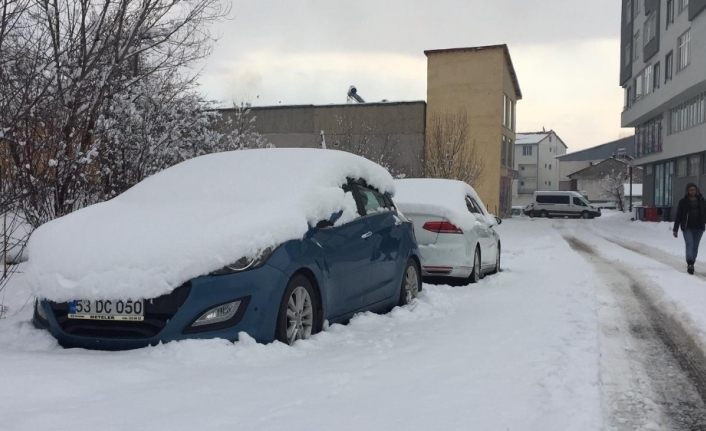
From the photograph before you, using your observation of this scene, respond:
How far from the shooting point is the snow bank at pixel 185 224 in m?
4.26

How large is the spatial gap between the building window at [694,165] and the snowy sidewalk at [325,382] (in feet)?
99.9

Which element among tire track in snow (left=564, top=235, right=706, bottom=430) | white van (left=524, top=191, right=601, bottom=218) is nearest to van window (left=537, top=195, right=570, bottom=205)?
white van (left=524, top=191, right=601, bottom=218)

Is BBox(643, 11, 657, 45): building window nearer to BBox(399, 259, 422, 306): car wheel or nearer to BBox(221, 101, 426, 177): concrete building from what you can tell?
BBox(221, 101, 426, 177): concrete building

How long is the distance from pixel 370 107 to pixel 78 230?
3720cm

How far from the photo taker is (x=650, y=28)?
3794cm

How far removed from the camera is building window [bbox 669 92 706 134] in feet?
96.8

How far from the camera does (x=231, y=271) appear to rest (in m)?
4.30

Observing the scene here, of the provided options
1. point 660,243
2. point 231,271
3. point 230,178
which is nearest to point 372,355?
point 231,271

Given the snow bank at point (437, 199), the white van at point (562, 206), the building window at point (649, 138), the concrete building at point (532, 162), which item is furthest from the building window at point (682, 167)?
the concrete building at point (532, 162)

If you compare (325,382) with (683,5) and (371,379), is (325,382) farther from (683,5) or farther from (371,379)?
(683,5)

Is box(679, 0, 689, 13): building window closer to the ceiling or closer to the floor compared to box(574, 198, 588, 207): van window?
closer to the ceiling

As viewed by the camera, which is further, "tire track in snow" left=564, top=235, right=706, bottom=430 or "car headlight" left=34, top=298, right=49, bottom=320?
"car headlight" left=34, top=298, right=49, bottom=320

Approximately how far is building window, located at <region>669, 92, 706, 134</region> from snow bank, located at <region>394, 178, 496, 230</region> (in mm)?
24770

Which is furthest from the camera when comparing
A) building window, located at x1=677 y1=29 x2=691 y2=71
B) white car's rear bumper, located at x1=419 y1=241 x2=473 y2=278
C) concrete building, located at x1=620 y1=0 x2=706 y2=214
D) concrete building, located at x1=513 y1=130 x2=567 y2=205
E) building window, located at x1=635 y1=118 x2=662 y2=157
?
concrete building, located at x1=513 y1=130 x2=567 y2=205
